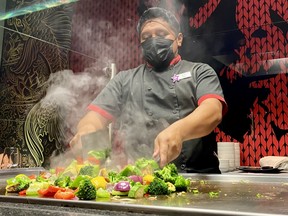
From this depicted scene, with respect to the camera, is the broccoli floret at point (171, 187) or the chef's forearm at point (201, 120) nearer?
the broccoli floret at point (171, 187)

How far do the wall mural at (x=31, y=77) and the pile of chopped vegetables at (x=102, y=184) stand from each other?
7.47ft

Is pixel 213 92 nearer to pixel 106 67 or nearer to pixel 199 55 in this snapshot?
pixel 199 55

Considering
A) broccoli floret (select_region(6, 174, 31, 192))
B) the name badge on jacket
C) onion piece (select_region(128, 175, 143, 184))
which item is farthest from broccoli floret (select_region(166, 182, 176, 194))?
the name badge on jacket

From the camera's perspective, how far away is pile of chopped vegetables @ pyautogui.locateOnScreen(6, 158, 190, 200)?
37.9 inches

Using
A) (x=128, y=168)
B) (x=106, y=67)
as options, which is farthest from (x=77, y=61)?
(x=128, y=168)

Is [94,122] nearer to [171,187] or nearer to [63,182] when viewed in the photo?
[63,182]

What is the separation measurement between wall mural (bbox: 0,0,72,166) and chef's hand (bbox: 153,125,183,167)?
2310 millimetres

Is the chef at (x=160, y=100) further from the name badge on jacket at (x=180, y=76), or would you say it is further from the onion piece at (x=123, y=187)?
the onion piece at (x=123, y=187)

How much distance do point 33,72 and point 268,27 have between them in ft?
7.95

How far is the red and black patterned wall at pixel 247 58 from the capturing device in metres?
2.86

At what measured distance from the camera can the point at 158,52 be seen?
Result: 2465 mm

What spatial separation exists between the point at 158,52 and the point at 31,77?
175cm

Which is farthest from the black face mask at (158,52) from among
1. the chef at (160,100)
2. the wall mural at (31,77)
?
the wall mural at (31,77)

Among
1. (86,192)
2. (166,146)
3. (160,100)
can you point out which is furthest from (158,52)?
(86,192)
